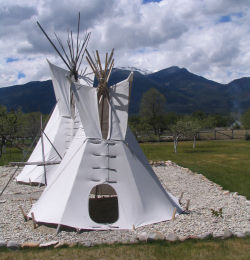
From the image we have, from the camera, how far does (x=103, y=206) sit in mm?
9469

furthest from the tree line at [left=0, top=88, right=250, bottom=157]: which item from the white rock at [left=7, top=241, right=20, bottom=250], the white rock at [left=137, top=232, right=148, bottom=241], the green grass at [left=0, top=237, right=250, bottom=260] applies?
the white rock at [left=137, top=232, right=148, bottom=241]

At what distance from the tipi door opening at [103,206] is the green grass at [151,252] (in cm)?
207

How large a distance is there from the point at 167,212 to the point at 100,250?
2.34 meters

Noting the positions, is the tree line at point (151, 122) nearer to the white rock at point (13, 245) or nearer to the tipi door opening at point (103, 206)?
the tipi door opening at point (103, 206)

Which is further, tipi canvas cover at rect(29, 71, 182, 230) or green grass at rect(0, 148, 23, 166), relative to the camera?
green grass at rect(0, 148, 23, 166)

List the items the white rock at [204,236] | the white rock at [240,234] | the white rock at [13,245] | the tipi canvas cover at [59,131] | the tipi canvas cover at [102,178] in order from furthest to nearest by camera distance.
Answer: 1. the tipi canvas cover at [59,131]
2. the tipi canvas cover at [102,178]
3. the white rock at [240,234]
4. the white rock at [204,236]
5. the white rock at [13,245]

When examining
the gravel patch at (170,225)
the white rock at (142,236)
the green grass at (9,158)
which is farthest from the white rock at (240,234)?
the green grass at (9,158)

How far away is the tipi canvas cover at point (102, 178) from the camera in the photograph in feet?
23.6

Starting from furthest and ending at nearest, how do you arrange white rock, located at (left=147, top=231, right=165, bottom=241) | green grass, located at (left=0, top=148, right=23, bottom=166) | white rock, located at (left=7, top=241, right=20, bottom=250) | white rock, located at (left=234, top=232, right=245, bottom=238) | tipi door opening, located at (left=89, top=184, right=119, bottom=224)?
green grass, located at (left=0, top=148, right=23, bottom=166) < tipi door opening, located at (left=89, top=184, right=119, bottom=224) < white rock, located at (left=234, top=232, right=245, bottom=238) < white rock, located at (left=147, top=231, right=165, bottom=241) < white rock, located at (left=7, top=241, right=20, bottom=250)

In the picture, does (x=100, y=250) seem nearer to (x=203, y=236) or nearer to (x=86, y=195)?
(x=86, y=195)

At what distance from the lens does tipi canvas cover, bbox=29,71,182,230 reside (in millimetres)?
7195

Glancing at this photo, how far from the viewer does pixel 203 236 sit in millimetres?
6512

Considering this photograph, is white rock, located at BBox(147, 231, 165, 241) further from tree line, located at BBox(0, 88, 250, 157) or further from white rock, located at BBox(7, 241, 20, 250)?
tree line, located at BBox(0, 88, 250, 157)

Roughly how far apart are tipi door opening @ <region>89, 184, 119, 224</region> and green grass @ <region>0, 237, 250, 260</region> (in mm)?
2066
